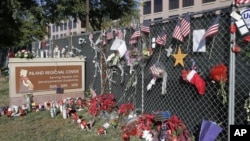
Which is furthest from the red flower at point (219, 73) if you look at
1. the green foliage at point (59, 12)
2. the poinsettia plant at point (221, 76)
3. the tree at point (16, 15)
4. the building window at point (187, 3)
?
the building window at point (187, 3)

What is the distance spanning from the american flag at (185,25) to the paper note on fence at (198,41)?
140mm

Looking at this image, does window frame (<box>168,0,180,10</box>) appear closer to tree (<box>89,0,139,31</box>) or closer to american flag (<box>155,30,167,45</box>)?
tree (<box>89,0,139,31</box>)

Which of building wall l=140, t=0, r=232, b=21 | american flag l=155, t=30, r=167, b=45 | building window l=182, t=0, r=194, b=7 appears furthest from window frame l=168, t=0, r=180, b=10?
american flag l=155, t=30, r=167, b=45

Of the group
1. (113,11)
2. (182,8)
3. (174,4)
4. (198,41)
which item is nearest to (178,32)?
(198,41)

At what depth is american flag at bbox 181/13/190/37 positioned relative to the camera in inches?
206

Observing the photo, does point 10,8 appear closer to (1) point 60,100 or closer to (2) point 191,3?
(1) point 60,100

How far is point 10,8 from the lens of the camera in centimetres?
2019

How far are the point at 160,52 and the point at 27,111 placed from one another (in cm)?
378

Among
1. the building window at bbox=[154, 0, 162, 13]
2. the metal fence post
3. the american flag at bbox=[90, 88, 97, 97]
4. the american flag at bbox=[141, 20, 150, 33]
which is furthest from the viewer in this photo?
the building window at bbox=[154, 0, 162, 13]

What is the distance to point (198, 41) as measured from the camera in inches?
200

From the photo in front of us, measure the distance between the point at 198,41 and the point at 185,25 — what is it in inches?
14.1

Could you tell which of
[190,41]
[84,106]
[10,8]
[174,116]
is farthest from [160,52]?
[10,8]

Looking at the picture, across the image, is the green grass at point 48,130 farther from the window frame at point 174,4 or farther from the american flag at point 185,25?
the window frame at point 174,4

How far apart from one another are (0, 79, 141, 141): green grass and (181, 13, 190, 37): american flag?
1.86 metres
